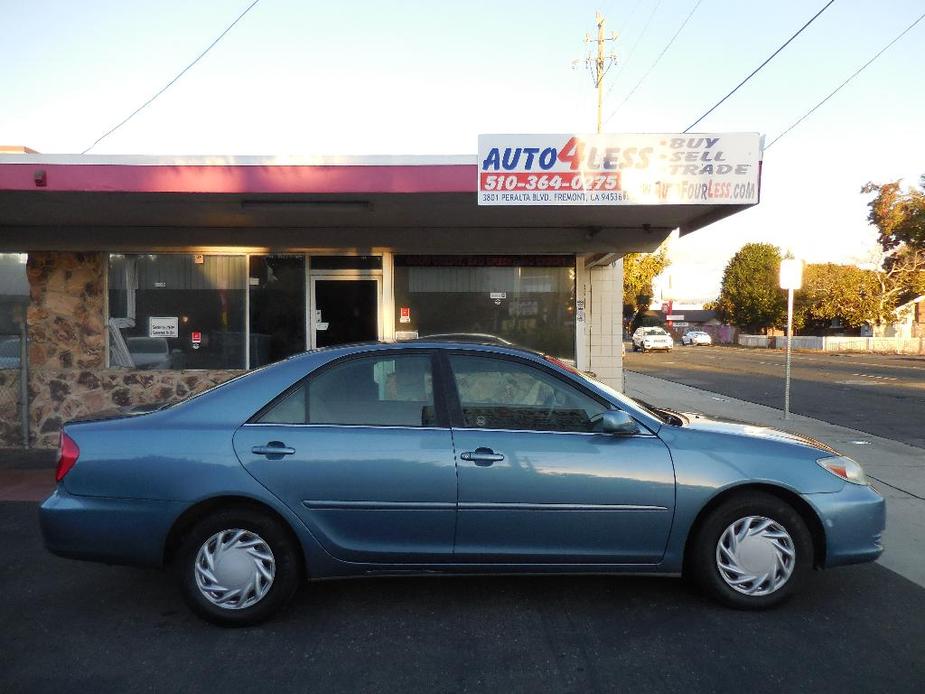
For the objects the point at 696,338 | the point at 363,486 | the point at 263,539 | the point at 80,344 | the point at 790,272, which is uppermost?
the point at 790,272

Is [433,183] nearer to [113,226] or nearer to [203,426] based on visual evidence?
[203,426]

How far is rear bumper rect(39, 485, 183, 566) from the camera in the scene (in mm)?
3928

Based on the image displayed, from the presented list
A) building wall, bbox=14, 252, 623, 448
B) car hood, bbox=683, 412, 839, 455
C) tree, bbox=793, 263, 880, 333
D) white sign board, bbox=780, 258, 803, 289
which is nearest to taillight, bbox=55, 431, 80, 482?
car hood, bbox=683, 412, 839, 455

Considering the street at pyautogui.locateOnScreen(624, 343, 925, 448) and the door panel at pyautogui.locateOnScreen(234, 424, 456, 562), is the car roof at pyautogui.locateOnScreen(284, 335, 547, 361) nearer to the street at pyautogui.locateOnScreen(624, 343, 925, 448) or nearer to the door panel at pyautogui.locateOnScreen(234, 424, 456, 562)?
the door panel at pyautogui.locateOnScreen(234, 424, 456, 562)

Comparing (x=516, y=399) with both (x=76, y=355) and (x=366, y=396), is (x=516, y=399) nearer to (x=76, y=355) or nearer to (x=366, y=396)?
(x=366, y=396)

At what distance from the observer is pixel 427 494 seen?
3957 millimetres

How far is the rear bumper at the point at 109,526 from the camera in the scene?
12.9ft

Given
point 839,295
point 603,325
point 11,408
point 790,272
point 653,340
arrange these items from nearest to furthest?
point 11,408, point 603,325, point 790,272, point 653,340, point 839,295

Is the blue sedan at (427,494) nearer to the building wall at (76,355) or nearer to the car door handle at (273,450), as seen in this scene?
the car door handle at (273,450)

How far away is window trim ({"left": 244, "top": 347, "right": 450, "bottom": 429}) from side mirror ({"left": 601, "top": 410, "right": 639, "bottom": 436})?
0.87 metres

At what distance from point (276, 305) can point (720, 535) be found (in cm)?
725

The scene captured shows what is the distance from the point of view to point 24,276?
986 centimetres

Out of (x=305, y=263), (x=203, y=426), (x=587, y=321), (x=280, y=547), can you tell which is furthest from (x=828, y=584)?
(x=305, y=263)

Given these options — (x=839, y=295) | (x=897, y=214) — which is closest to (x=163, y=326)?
(x=897, y=214)
